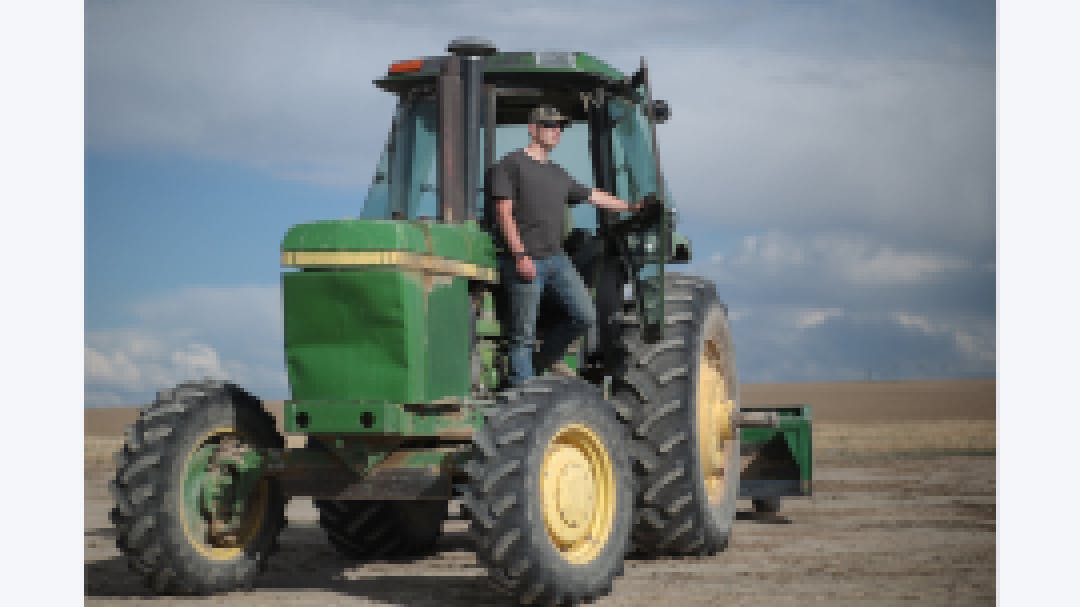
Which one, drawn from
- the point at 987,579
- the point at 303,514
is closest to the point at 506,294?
the point at 987,579

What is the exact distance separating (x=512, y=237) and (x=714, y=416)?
7.75ft

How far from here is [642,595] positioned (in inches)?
279


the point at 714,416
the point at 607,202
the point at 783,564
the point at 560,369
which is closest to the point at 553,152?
the point at 607,202

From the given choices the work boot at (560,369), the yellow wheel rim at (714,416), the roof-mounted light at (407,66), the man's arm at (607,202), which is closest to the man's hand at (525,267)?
the man's arm at (607,202)

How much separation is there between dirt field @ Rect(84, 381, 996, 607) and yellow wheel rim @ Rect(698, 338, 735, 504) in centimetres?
47

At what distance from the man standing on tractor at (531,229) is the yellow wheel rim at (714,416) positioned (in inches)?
60.8

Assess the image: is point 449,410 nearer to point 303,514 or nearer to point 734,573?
point 734,573

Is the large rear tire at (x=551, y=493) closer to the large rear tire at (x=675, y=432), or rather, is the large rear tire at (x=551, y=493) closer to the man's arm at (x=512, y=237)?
the man's arm at (x=512, y=237)

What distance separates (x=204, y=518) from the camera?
7.25 m

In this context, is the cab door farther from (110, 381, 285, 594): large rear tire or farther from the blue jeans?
(110, 381, 285, 594): large rear tire

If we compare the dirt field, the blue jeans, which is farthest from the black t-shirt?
the dirt field

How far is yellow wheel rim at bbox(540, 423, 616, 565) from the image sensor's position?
6625mm

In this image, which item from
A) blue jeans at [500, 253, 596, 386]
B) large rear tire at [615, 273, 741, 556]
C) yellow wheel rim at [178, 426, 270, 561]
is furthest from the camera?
large rear tire at [615, 273, 741, 556]

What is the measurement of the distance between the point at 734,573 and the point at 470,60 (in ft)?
10.3
